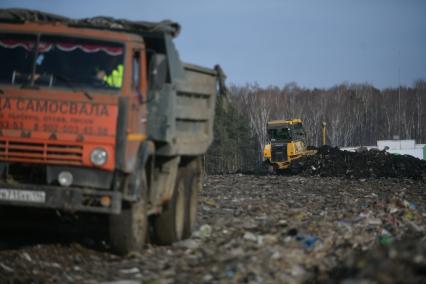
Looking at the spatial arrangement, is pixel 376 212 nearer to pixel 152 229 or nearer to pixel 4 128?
pixel 152 229

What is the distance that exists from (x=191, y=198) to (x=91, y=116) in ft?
10.2

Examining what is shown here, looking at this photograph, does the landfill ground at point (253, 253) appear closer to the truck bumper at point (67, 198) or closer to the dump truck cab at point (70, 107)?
the truck bumper at point (67, 198)

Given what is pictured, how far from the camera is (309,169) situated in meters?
33.4

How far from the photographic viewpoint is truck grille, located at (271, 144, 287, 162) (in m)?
35.6

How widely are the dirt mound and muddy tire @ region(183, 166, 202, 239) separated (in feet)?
69.7

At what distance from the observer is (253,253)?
292 inches

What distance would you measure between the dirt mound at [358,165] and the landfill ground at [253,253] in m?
19.2

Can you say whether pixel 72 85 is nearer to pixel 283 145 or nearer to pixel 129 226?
pixel 129 226

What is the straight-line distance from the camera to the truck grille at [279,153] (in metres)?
35.6

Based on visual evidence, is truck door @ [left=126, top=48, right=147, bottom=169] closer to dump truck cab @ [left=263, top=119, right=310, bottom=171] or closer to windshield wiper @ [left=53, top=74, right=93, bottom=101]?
windshield wiper @ [left=53, top=74, right=93, bottom=101]

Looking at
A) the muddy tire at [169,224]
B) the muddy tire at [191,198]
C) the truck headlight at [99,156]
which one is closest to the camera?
the truck headlight at [99,156]

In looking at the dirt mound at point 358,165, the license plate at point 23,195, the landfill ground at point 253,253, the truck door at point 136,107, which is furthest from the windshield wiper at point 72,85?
the dirt mound at point 358,165

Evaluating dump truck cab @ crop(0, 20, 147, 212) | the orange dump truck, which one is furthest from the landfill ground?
dump truck cab @ crop(0, 20, 147, 212)

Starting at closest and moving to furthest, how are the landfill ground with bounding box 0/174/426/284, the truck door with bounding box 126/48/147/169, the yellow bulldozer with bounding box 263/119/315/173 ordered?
the landfill ground with bounding box 0/174/426/284, the truck door with bounding box 126/48/147/169, the yellow bulldozer with bounding box 263/119/315/173
